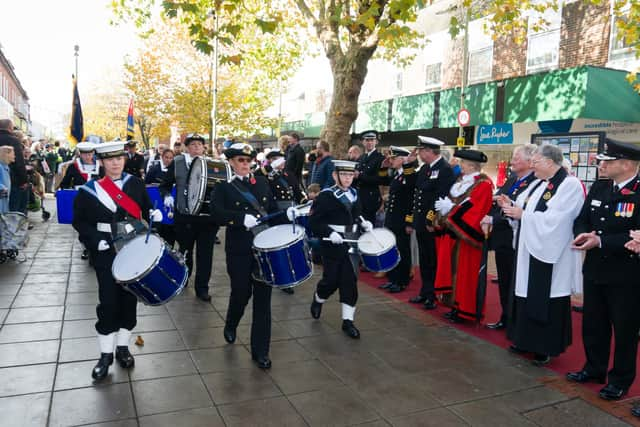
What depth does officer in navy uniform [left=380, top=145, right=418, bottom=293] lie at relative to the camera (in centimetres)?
729

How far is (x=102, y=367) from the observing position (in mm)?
4273

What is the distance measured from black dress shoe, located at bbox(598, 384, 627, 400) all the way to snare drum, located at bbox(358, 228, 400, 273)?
242cm

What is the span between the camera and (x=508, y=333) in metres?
5.40

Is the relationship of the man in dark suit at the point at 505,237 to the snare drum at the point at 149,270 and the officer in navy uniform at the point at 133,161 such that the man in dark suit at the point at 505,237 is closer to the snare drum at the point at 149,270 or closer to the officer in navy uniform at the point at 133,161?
the snare drum at the point at 149,270

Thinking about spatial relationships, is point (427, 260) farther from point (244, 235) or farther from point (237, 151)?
point (237, 151)

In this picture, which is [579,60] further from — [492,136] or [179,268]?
[179,268]

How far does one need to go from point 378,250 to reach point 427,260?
1351 mm

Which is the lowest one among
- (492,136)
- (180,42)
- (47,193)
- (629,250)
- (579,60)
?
(47,193)

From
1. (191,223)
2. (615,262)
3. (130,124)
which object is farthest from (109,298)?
(130,124)

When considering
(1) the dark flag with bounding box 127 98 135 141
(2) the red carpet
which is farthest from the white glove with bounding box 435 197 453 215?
(1) the dark flag with bounding box 127 98 135 141

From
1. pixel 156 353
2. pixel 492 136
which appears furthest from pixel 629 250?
pixel 492 136

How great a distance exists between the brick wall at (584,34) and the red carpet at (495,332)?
992 cm

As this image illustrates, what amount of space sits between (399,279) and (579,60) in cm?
1136

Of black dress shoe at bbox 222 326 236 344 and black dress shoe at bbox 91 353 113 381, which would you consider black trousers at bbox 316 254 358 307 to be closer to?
black dress shoe at bbox 222 326 236 344
